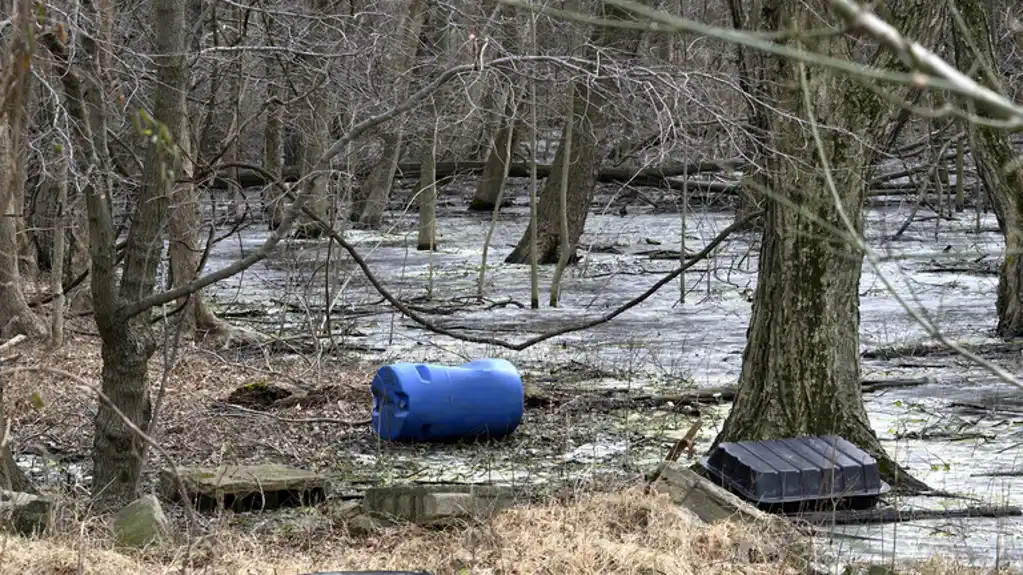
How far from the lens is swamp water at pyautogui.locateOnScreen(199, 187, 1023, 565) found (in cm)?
758

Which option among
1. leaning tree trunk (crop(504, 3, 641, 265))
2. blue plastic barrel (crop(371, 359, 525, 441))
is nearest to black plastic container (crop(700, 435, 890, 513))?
blue plastic barrel (crop(371, 359, 525, 441))

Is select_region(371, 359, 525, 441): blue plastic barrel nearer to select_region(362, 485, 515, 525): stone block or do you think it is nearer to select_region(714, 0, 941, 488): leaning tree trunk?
select_region(714, 0, 941, 488): leaning tree trunk

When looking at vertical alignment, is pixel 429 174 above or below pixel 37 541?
above

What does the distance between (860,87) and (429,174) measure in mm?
14434

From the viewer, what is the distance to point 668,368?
11312 millimetres

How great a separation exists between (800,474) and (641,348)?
571cm

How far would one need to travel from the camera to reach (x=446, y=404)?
Answer: 346 inches

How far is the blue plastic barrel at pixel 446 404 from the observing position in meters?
8.77

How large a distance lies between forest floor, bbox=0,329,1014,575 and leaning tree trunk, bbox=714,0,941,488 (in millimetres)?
902

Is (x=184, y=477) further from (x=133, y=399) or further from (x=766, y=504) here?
(x=766, y=504)

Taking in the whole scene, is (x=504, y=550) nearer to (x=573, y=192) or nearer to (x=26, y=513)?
(x=26, y=513)

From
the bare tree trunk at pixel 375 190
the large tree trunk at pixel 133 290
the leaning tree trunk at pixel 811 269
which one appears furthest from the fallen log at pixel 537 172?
the large tree trunk at pixel 133 290

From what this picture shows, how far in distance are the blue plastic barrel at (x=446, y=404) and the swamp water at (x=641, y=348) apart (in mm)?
117

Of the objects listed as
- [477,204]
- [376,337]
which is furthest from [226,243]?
[376,337]
